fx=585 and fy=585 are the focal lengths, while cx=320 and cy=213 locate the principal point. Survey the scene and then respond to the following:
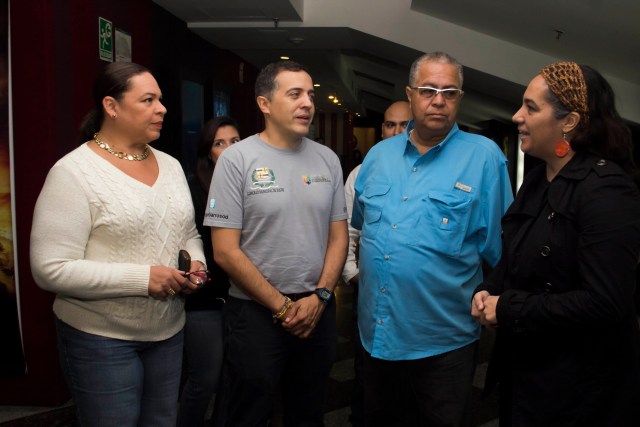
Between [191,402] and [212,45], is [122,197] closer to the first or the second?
[191,402]

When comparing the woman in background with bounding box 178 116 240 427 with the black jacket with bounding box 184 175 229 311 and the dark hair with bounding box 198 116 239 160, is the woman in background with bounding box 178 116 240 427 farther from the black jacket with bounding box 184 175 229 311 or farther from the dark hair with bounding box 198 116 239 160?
the dark hair with bounding box 198 116 239 160

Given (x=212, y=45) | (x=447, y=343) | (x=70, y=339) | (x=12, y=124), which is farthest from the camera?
(x=212, y=45)

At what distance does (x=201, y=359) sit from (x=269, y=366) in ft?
1.58

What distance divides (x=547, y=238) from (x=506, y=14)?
3945mm

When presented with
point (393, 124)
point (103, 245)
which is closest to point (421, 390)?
point (103, 245)

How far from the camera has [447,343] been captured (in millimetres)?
1860

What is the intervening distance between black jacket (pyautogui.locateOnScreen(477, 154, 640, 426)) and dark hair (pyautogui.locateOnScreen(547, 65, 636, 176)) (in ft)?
0.15

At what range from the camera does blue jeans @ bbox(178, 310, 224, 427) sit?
90.7 inches

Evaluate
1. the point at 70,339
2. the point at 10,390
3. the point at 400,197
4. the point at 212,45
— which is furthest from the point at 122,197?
the point at 212,45

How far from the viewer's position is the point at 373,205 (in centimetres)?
200

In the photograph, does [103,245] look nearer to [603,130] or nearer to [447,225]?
[447,225]

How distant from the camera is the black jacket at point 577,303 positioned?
4.42ft

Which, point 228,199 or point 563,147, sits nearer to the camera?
point 563,147

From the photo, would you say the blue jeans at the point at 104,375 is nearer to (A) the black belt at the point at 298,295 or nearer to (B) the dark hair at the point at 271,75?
(A) the black belt at the point at 298,295
